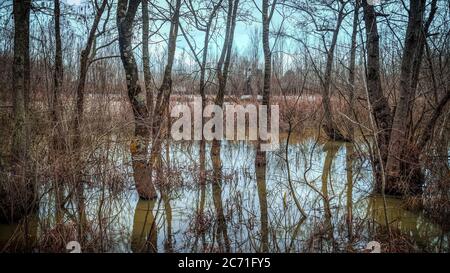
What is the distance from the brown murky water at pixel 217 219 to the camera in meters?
4.02

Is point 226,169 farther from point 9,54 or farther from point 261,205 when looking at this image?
point 9,54

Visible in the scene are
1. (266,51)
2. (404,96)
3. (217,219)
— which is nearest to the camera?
(217,219)

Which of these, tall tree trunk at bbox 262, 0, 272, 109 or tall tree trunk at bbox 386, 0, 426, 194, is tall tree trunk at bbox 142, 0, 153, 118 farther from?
tall tree trunk at bbox 386, 0, 426, 194

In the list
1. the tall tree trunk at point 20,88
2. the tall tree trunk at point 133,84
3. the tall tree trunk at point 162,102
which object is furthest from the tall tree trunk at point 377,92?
the tall tree trunk at point 20,88

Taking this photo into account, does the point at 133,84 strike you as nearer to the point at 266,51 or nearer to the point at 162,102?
the point at 162,102
